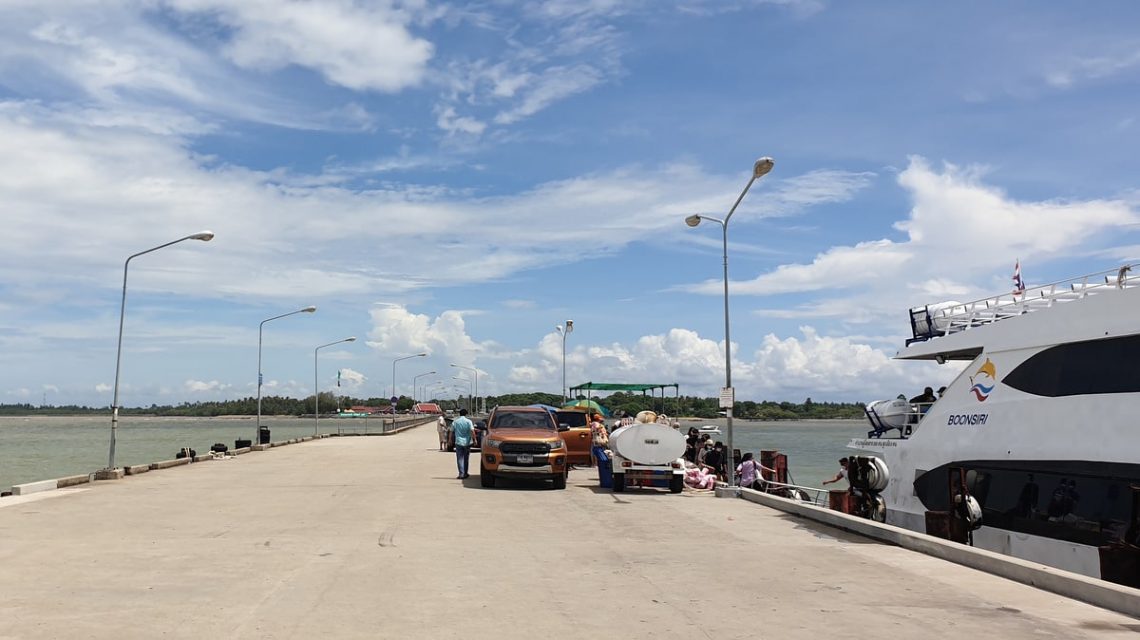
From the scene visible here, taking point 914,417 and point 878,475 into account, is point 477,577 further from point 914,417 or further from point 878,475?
point 914,417

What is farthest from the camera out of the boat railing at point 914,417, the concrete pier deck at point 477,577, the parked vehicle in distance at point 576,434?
the parked vehicle in distance at point 576,434

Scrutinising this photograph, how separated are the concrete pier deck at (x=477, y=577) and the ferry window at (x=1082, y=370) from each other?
Result: 416cm

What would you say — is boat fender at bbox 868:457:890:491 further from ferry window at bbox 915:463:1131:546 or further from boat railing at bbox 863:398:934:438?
boat railing at bbox 863:398:934:438

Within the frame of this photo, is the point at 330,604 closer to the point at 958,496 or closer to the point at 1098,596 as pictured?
the point at 1098,596

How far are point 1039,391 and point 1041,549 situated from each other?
8.22 ft

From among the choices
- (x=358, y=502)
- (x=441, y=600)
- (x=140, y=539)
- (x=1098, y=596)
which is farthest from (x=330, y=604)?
(x=358, y=502)

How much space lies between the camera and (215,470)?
27.8 metres

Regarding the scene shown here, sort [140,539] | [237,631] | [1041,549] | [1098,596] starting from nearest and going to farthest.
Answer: [237,631] → [1098,596] → [140,539] → [1041,549]

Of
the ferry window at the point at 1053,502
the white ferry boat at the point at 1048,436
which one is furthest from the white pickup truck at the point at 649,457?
the ferry window at the point at 1053,502

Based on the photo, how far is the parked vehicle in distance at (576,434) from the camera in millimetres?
29438

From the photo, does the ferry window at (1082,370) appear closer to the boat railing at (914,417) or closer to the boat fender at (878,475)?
the boat fender at (878,475)

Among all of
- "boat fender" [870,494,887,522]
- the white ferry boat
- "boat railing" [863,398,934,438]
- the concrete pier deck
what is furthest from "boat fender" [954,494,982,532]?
"boat railing" [863,398,934,438]

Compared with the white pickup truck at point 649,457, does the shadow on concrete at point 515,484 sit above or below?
below

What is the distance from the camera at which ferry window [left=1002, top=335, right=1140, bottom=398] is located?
1269cm
